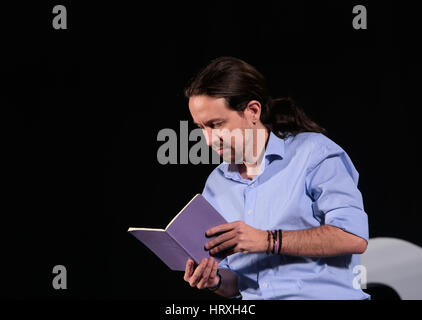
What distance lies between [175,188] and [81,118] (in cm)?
60

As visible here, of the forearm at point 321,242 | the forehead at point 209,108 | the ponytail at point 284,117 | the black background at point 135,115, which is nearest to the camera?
the forearm at point 321,242

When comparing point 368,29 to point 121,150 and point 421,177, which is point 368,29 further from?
point 121,150

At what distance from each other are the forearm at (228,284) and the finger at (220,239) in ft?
0.97

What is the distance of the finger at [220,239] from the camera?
1426mm

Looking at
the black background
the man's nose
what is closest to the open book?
the man's nose

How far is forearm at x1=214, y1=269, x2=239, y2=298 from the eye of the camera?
173 cm

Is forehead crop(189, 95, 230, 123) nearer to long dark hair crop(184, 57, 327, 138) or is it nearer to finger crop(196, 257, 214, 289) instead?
long dark hair crop(184, 57, 327, 138)

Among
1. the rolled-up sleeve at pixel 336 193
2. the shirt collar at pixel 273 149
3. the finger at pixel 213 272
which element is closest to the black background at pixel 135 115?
the shirt collar at pixel 273 149

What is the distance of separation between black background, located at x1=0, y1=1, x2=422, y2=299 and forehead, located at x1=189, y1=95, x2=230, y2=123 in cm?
83

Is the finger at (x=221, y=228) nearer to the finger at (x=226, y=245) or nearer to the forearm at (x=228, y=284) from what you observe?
the finger at (x=226, y=245)

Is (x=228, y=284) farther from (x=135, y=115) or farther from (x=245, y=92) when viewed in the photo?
(x=135, y=115)

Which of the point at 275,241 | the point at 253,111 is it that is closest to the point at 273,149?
the point at 253,111

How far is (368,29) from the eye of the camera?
7.61 ft

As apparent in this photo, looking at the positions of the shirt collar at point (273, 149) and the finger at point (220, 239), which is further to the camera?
the shirt collar at point (273, 149)
